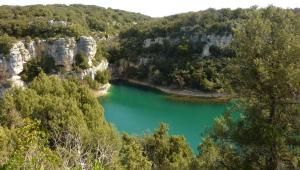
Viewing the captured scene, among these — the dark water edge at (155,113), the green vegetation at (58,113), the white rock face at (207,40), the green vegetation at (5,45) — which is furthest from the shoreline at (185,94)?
the green vegetation at (58,113)

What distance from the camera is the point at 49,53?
59.0m

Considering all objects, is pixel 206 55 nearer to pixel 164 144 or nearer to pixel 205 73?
pixel 205 73

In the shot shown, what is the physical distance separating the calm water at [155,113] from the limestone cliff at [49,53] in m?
7.20

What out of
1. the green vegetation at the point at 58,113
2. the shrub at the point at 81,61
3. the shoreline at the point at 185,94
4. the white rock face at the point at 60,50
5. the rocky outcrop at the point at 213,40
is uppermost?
the rocky outcrop at the point at 213,40

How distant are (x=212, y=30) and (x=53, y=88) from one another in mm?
42344

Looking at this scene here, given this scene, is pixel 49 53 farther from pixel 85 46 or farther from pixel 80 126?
pixel 80 126

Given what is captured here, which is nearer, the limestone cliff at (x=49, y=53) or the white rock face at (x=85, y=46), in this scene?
the limestone cliff at (x=49, y=53)

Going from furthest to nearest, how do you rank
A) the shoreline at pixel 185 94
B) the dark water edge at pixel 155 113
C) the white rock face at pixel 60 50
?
1. the white rock face at pixel 60 50
2. the shoreline at pixel 185 94
3. the dark water edge at pixel 155 113

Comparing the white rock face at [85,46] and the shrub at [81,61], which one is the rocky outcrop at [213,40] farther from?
the shrub at [81,61]

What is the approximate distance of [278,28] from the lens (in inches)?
371

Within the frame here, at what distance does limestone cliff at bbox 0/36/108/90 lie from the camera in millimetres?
53906

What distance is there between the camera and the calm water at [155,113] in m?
38.8

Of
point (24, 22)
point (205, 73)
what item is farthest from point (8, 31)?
point (205, 73)

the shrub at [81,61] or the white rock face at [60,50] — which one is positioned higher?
the white rock face at [60,50]
